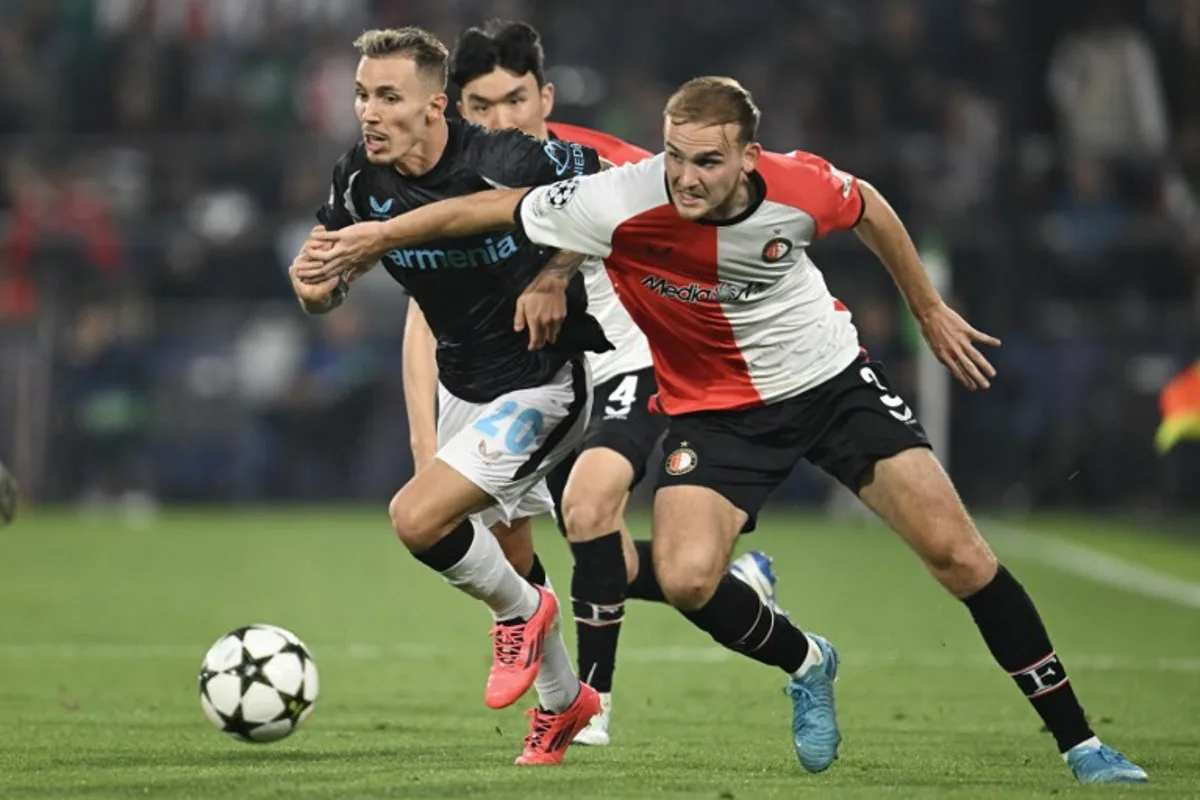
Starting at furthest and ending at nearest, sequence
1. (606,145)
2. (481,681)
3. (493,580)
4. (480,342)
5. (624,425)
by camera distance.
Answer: (481,681), (606,145), (624,425), (480,342), (493,580)

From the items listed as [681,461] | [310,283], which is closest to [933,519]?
[681,461]

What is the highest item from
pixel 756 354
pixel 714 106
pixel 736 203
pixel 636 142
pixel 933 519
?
pixel 714 106

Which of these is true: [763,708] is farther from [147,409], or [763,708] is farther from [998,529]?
[147,409]

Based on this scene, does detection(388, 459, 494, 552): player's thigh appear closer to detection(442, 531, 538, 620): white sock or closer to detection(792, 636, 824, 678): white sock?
detection(442, 531, 538, 620): white sock

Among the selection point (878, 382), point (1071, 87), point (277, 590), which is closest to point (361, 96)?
point (878, 382)

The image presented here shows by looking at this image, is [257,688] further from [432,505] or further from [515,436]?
[515,436]

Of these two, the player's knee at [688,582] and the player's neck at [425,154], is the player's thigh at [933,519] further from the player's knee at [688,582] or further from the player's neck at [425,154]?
the player's neck at [425,154]

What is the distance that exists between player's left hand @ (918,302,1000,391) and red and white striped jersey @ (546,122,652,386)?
6.02 feet

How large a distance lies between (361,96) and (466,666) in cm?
380

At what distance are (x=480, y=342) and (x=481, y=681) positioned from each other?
2.67 metres

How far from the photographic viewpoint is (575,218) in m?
6.57

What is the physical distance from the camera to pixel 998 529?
17.2 m

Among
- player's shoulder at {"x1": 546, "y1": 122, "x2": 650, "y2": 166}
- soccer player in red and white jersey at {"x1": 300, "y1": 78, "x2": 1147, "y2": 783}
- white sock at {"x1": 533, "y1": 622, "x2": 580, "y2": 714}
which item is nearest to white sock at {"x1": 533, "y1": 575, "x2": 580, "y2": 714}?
white sock at {"x1": 533, "y1": 622, "x2": 580, "y2": 714}

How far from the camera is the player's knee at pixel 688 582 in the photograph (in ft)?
21.3
